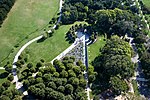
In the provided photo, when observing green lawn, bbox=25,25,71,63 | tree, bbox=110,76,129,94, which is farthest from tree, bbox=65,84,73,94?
green lawn, bbox=25,25,71,63

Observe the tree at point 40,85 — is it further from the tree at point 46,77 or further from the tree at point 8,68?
the tree at point 8,68

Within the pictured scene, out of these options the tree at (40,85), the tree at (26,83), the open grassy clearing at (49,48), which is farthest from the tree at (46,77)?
the open grassy clearing at (49,48)

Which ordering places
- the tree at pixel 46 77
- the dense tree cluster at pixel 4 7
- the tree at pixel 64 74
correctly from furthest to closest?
1. the dense tree cluster at pixel 4 7
2. the tree at pixel 64 74
3. the tree at pixel 46 77

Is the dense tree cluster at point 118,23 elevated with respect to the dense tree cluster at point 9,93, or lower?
elevated

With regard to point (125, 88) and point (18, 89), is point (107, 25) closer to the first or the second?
point (125, 88)

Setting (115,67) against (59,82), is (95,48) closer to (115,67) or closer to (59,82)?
(115,67)

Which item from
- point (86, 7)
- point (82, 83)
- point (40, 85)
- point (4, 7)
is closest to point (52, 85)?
point (40, 85)

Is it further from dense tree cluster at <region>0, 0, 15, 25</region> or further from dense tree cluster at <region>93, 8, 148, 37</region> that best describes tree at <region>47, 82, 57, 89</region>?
dense tree cluster at <region>0, 0, 15, 25</region>
